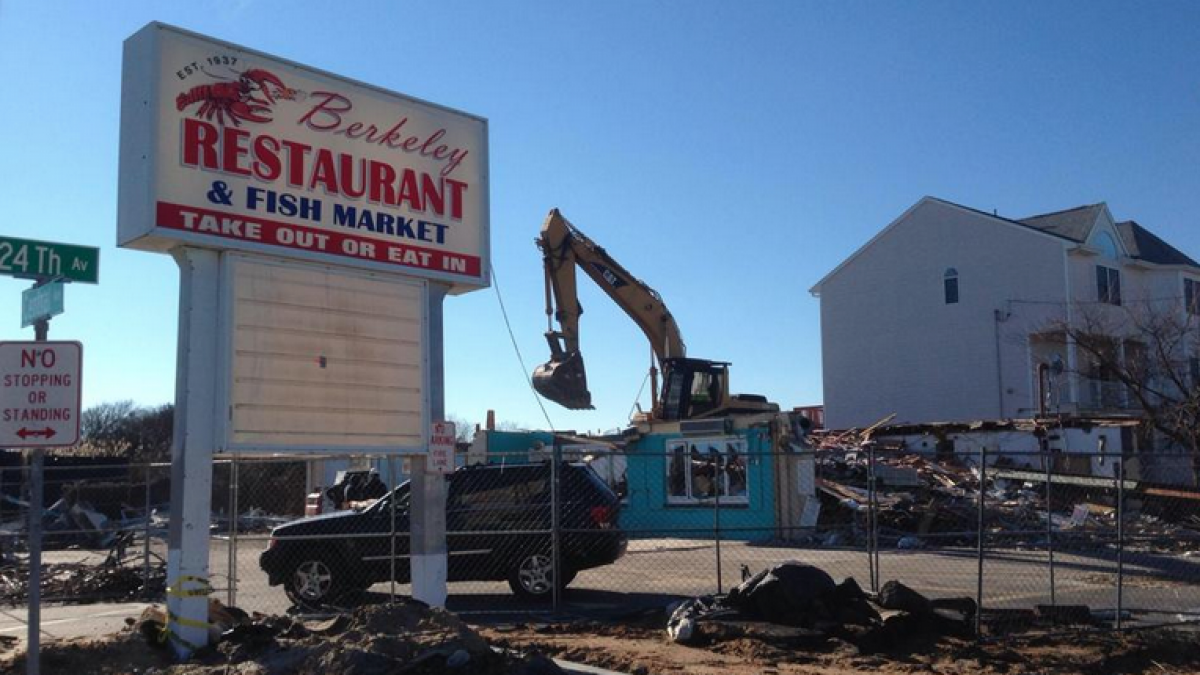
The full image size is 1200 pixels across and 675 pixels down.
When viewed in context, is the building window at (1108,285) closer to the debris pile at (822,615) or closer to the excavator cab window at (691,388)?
the excavator cab window at (691,388)

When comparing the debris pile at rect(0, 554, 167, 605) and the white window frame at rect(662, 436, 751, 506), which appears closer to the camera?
the debris pile at rect(0, 554, 167, 605)

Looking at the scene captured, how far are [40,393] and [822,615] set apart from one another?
7.19 metres

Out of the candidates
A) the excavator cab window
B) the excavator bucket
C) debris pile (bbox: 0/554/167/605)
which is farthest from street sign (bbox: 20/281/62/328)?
the excavator cab window

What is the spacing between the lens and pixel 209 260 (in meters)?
10.6

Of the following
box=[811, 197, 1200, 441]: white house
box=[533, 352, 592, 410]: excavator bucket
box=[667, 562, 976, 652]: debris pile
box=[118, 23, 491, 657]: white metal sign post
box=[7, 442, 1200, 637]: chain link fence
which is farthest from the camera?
box=[811, 197, 1200, 441]: white house

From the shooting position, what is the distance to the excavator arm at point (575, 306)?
27.3 metres

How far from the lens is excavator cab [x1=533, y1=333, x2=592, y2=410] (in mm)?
27203

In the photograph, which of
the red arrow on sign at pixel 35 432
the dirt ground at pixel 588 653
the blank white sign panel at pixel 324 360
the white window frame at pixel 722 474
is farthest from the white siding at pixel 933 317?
the red arrow on sign at pixel 35 432

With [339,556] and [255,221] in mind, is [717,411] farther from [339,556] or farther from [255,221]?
[255,221]

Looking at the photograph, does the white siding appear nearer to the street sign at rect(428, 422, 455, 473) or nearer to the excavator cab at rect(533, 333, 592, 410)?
the excavator cab at rect(533, 333, 592, 410)

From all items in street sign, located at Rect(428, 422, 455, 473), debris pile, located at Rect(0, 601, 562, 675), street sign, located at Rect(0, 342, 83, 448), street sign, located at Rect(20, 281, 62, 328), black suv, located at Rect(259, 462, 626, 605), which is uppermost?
street sign, located at Rect(20, 281, 62, 328)

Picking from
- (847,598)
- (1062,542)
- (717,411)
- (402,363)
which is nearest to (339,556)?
(402,363)

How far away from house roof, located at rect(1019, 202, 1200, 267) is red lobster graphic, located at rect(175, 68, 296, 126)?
34.2 m

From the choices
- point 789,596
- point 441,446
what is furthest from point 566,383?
point 789,596
